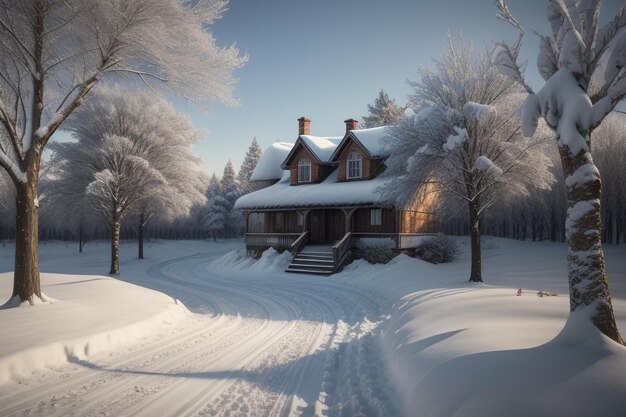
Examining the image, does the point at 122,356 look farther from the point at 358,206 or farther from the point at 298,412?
the point at 358,206

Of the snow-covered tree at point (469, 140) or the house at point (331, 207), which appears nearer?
the snow-covered tree at point (469, 140)

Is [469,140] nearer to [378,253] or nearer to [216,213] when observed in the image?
[378,253]

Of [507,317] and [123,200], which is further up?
[123,200]

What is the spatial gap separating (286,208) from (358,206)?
17.5 ft

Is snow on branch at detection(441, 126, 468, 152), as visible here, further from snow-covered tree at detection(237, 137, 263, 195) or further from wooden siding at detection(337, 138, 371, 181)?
snow-covered tree at detection(237, 137, 263, 195)

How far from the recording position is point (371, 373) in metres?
5.70

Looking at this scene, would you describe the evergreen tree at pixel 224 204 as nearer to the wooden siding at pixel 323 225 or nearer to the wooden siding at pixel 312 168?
the wooden siding at pixel 312 168

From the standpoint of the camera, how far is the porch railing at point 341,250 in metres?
19.2

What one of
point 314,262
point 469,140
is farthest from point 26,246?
point 469,140

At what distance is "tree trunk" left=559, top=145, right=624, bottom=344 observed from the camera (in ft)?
14.2

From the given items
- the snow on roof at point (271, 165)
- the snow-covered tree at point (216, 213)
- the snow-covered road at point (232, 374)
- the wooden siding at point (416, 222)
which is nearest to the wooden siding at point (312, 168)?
the snow on roof at point (271, 165)

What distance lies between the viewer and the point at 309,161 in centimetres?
2577

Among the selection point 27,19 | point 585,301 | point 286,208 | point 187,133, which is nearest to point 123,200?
point 187,133

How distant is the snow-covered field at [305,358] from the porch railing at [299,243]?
33.4ft
